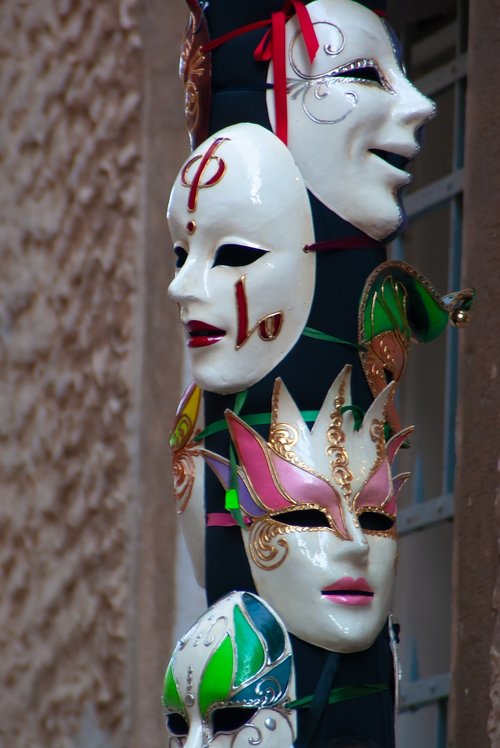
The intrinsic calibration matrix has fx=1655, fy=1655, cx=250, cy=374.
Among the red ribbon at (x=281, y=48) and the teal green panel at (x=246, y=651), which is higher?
the red ribbon at (x=281, y=48)

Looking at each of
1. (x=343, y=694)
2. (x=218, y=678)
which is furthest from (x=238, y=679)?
(x=343, y=694)

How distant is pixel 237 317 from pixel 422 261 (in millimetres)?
1289

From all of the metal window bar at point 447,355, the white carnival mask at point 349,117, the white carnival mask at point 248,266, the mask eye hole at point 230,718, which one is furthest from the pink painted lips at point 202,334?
the metal window bar at point 447,355

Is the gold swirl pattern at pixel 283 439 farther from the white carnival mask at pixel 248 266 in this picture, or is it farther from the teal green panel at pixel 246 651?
the teal green panel at pixel 246 651

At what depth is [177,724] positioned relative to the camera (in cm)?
194

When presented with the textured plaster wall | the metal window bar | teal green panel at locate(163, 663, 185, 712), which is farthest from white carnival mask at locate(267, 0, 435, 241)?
the textured plaster wall

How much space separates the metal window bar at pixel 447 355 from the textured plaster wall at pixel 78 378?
0.51 m

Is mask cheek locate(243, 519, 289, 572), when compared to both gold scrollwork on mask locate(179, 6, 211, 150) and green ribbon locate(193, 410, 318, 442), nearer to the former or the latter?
green ribbon locate(193, 410, 318, 442)

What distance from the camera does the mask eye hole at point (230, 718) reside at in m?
1.86

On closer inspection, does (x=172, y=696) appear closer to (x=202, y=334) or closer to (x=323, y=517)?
(x=323, y=517)

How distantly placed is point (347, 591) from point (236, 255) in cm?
42

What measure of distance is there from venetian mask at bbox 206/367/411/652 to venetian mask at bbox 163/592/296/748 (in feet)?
0.10

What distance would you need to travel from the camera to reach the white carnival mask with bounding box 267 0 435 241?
1969mm

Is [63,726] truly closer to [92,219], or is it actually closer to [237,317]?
[92,219]
